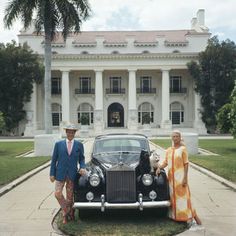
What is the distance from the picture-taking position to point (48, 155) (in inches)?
1005

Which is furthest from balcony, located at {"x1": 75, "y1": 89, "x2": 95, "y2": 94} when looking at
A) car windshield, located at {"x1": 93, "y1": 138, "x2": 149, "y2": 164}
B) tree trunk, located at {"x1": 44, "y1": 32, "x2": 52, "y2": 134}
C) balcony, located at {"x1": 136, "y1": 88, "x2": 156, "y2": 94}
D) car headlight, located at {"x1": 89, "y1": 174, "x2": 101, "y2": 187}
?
car headlight, located at {"x1": 89, "y1": 174, "x2": 101, "y2": 187}

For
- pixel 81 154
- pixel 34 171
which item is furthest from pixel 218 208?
pixel 34 171

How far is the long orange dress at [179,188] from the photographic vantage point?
8.01m

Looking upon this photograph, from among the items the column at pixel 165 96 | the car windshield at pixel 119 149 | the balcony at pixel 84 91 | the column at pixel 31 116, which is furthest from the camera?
the balcony at pixel 84 91

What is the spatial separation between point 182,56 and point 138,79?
7719mm

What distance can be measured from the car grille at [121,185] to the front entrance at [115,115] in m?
54.5

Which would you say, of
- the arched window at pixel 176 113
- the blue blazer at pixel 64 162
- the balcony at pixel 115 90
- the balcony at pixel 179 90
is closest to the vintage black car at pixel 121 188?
the blue blazer at pixel 64 162

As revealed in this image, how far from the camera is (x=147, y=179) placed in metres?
8.59

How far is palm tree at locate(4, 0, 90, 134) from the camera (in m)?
29.2

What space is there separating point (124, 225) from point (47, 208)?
2.35 meters

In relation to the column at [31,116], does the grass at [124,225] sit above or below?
below

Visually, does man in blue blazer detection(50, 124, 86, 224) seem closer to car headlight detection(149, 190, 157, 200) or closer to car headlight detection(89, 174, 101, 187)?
car headlight detection(89, 174, 101, 187)

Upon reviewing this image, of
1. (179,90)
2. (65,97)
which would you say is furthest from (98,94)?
(179,90)

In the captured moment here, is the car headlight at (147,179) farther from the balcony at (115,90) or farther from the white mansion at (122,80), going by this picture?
the balcony at (115,90)
